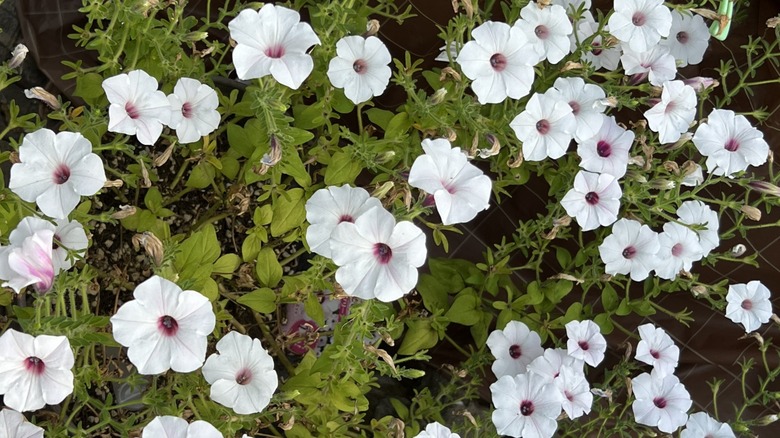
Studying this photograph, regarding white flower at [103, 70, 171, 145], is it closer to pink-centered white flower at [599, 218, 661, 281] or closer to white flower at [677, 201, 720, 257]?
pink-centered white flower at [599, 218, 661, 281]

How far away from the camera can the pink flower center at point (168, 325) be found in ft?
2.59

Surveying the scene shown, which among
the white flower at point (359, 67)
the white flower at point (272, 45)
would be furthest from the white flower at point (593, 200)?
the white flower at point (272, 45)

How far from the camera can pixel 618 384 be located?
1266mm

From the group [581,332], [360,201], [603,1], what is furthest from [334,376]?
[603,1]

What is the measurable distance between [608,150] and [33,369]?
0.92 meters

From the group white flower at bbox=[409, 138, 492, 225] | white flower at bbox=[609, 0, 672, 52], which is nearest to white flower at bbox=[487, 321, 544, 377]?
white flower at bbox=[409, 138, 492, 225]

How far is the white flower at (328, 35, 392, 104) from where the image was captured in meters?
0.99

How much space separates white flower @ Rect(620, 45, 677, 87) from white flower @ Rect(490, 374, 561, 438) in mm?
549

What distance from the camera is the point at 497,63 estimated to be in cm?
100

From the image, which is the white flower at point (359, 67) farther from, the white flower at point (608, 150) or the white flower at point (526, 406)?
the white flower at point (526, 406)

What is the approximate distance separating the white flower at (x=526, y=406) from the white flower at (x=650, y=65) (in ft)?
1.80

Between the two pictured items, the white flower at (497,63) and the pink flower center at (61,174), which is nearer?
the pink flower center at (61,174)

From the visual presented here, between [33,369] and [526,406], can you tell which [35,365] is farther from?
[526,406]

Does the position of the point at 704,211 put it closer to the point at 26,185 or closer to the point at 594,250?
the point at 594,250
